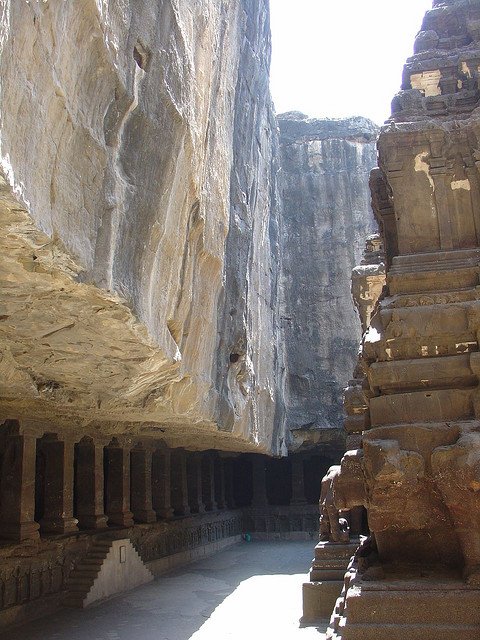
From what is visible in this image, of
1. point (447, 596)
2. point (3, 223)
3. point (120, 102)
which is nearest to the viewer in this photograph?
point (3, 223)

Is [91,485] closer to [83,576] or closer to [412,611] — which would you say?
[83,576]

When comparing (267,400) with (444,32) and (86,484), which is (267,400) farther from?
(444,32)

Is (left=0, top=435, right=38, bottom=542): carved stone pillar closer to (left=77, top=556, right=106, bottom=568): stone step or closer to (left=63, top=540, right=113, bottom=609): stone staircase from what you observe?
(left=63, top=540, right=113, bottom=609): stone staircase

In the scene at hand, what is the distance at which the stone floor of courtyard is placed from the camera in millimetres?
9383

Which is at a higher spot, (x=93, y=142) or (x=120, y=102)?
(x=120, y=102)

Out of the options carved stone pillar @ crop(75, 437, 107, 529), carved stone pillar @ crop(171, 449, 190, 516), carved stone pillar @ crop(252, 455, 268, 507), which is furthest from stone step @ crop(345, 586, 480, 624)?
carved stone pillar @ crop(252, 455, 268, 507)

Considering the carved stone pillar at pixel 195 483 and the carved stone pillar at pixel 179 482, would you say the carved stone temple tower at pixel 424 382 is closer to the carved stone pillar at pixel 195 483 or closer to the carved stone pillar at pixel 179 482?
the carved stone pillar at pixel 179 482

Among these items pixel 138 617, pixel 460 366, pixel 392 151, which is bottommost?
pixel 138 617

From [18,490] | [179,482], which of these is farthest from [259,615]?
[179,482]

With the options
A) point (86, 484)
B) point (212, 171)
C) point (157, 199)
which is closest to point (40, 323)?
point (157, 199)

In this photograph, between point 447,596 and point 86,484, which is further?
point 86,484

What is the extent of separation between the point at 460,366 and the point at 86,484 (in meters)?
10.5

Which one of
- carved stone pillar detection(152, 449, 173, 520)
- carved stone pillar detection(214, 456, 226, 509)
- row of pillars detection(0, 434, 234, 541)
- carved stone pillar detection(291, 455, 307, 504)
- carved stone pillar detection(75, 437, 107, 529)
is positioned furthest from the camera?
carved stone pillar detection(291, 455, 307, 504)

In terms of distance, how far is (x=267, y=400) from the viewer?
19.6 meters
